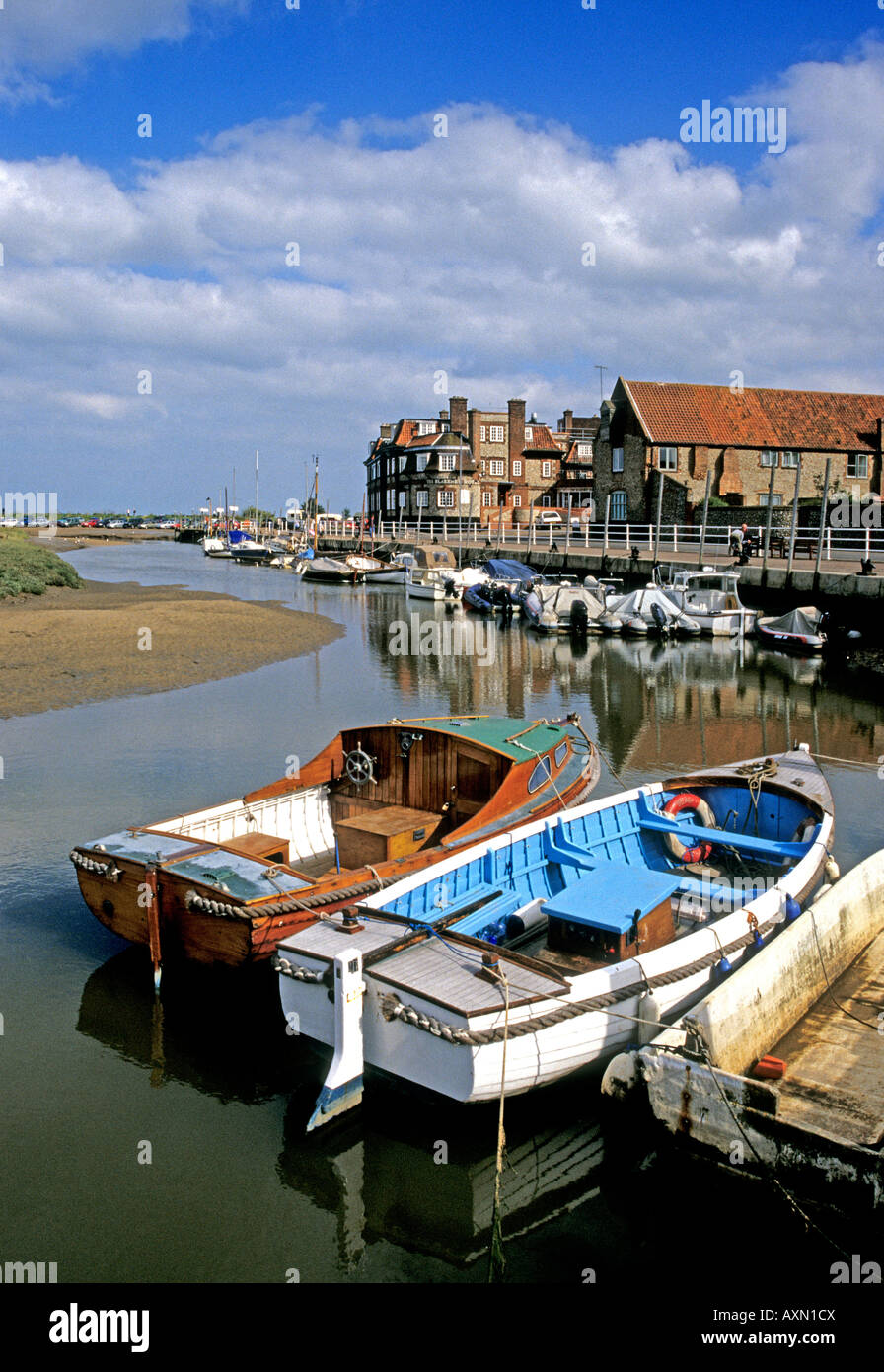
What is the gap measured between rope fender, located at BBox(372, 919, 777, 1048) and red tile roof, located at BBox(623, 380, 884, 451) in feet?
164

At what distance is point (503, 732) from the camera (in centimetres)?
1268

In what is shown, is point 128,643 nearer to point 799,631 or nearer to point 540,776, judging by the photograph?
point 540,776

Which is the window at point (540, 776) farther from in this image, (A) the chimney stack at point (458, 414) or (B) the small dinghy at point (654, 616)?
(A) the chimney stack at point (458, 414)

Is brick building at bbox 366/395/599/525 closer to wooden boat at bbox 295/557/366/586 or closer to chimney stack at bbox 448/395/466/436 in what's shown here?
chimney stack at bbox 448/395/466/436

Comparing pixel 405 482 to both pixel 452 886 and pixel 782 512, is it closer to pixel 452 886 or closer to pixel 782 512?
pixel 782 512

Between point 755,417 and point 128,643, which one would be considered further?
point 755,417

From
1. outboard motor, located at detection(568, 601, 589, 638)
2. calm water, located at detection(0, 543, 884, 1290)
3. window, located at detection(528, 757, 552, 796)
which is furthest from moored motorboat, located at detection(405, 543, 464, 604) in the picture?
window, located at detection(528, 757, 552, 796)

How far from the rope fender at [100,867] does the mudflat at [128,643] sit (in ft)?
43.2

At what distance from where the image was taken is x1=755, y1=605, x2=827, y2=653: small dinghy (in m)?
34.0

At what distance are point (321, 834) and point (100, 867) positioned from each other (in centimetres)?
314

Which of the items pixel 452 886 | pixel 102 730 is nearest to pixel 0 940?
pixel 452 886

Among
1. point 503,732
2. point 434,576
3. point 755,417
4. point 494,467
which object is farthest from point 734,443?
point 503,732

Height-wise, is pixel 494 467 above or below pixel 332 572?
above
